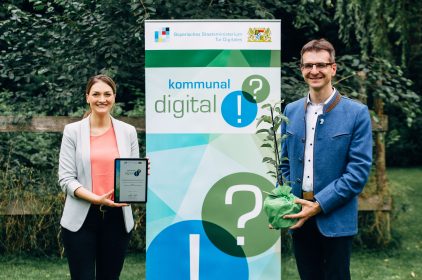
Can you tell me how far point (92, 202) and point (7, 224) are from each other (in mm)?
2818

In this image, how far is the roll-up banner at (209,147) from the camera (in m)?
4.31

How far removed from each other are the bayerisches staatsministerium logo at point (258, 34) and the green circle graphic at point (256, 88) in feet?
0.72

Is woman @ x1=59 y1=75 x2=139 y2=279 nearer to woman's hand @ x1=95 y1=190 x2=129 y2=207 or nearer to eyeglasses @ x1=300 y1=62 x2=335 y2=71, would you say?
woman's hand @ x1=95 y1=190 x2=129 y2=207

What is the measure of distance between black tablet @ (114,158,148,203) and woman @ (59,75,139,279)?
2.1 inches

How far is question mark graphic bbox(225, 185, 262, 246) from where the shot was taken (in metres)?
4.38

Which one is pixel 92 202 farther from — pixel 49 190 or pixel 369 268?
pixel 369 268

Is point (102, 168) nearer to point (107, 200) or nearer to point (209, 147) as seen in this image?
point (107, 200)

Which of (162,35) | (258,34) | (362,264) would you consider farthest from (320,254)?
(362,264)

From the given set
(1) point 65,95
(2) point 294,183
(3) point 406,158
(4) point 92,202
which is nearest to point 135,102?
(1) point 65,95

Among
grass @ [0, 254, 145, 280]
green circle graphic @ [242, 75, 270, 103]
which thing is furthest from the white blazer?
grass @ [0, 254, 145, 280]

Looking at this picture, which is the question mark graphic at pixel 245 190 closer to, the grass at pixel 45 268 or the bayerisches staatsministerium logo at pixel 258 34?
the bayerisches staatsministerium logo at pixel 258 34

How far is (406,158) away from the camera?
16.1 meters

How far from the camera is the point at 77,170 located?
374 centimetres

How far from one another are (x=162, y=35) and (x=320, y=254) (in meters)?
1.70
